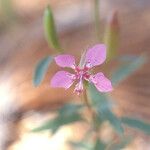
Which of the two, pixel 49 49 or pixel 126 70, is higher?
pixel 49 49

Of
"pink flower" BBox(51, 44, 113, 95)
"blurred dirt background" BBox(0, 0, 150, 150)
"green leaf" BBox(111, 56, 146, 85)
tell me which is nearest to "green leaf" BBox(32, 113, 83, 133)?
"green leaf" BBox(111, 56, 146, 85)

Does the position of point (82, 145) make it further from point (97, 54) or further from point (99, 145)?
point (97, 54)

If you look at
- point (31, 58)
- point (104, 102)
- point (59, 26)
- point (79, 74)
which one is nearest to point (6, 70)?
point (31, 58)

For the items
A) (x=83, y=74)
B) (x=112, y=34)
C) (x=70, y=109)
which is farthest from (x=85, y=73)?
(x=70, y=109)

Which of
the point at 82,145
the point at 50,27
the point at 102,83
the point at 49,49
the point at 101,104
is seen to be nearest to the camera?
the point at 102,83

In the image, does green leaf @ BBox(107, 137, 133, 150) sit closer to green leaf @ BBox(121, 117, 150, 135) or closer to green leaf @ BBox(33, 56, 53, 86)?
green leaf @ BBox(121, 117, 150, 135)

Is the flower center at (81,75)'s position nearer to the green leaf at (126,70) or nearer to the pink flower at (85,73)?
the pink flower at (85,73)
